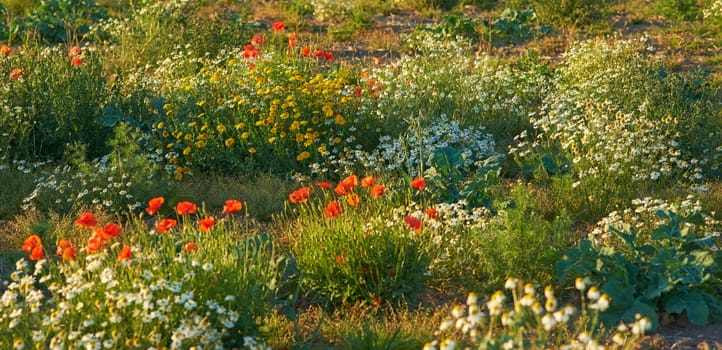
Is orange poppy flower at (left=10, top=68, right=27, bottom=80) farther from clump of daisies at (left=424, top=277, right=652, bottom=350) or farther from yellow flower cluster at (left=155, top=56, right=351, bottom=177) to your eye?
clump of daisies at (left=424, top=277, right=652, bottom=350)

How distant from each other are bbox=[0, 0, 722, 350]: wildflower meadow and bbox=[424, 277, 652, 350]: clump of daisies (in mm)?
24

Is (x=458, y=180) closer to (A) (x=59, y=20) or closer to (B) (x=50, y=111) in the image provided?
(B) (x=50, y=111)

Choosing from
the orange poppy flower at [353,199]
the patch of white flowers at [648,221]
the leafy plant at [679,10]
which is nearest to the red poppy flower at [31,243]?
the orange poppy flower at [353,199]

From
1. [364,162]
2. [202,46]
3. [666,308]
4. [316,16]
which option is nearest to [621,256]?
[666,308]

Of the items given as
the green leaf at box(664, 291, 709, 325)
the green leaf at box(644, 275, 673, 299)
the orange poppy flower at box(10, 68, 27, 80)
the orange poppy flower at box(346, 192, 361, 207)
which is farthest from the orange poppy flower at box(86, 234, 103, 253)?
the orange poppy flower at box(10, 68, 27, 80)

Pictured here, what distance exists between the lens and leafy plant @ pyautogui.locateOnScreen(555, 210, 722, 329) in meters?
4.79

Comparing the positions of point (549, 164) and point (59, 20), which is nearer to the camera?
point (549, 164)

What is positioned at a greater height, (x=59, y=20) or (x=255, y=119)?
(x=255, y=119)

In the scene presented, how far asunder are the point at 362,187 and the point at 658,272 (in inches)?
88.6

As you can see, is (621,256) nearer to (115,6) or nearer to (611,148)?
(611,148)

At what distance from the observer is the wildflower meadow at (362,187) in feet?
14.0

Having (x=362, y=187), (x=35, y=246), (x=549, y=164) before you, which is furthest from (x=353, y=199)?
(x=549, y=164)

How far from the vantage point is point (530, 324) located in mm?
4660

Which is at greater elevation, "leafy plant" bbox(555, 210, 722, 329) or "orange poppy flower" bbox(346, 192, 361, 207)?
"orange poppy flower" bbox(346, 192, 361, 207)
